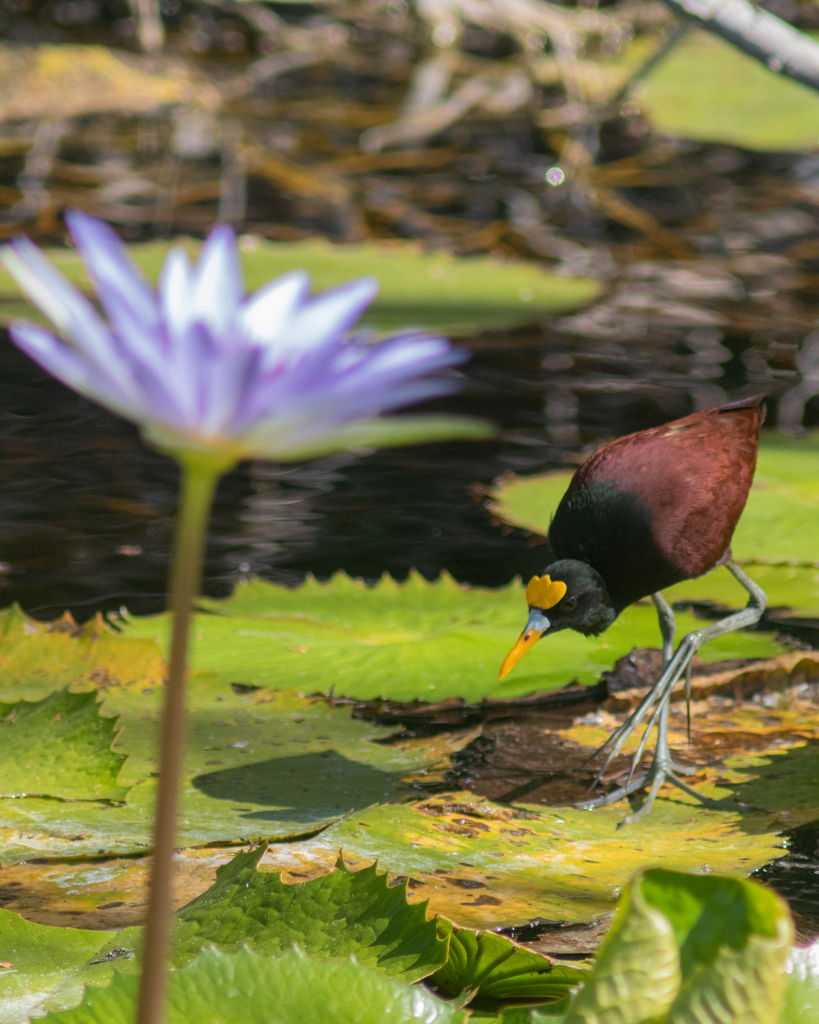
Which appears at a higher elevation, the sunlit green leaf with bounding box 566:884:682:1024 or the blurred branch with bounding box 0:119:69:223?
the blurred branch with bounding box 0:119:69:223

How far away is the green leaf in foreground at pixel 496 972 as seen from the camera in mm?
1075

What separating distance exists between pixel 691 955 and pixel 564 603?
44.2 inches

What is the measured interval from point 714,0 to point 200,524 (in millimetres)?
2117

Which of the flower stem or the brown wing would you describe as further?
the brown wing

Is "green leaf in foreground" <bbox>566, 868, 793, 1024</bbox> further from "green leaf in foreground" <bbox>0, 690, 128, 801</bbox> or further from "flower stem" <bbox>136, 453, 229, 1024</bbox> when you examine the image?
"green leaf in foreground" <bbox>0, 690, 128, 801</bbox>

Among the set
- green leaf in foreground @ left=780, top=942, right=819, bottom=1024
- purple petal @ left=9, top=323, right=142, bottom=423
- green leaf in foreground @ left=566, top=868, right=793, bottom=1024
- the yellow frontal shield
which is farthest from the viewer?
the yellow frontal shield

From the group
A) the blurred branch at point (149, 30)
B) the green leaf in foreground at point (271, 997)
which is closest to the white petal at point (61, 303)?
the green leaf in foreground at point (271, 997)

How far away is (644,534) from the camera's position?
1824 mm

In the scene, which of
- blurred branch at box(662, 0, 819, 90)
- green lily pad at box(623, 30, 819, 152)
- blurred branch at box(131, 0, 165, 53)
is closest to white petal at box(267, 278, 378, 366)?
blurred branch at box(662, 0, 819, 90)

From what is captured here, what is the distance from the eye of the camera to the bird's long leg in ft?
5.23

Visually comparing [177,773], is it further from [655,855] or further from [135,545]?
[135,545]

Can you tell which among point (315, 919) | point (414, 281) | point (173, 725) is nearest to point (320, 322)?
point (173, 725)

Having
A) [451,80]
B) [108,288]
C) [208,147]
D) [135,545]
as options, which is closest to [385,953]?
[108,288]

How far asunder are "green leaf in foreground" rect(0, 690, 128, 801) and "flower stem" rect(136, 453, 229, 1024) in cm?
91
